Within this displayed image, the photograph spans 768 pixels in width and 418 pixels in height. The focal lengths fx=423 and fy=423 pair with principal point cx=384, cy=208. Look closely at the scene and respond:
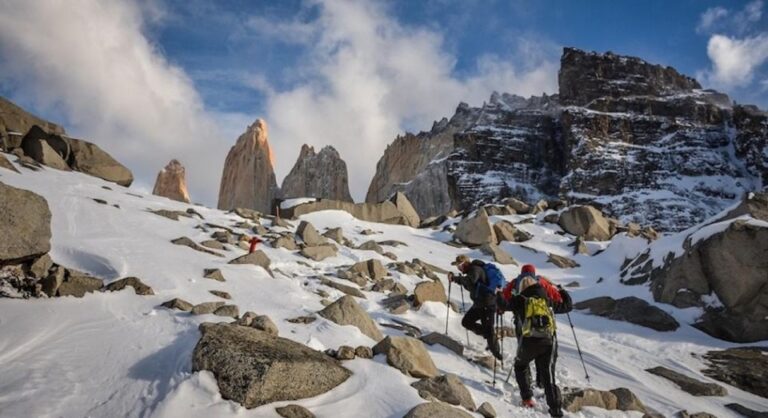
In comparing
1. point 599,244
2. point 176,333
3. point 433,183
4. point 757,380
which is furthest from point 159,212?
point 433,183

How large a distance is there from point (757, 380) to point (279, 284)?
10800 mm

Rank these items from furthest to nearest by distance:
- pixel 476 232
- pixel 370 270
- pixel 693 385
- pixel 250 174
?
pixel 250 174, pixel 476 232, pixel 370 270, pixel 693 385

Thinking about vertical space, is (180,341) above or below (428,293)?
below

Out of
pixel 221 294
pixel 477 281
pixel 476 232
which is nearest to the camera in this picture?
pixel 477 281

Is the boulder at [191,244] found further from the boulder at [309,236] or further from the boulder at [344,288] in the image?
the boulder at [309,236]

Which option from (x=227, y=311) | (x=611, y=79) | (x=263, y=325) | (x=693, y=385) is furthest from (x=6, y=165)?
(x=611, y=79)

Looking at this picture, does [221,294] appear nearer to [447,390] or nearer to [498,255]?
[447,390]

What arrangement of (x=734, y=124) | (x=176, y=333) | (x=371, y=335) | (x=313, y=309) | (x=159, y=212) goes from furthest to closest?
(x=734, y=124) → (x=159, y=212) → (x=313, y=309) → (x=371, y=335) → (x=176, y=333)

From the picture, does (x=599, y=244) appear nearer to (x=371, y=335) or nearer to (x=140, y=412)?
(x=371, y=335)

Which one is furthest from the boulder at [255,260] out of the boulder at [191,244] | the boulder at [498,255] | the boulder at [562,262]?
the boulder at [562,262]

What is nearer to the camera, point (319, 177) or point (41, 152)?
point (41, 152)

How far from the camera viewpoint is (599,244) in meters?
28.4

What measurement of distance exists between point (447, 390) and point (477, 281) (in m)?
3.52

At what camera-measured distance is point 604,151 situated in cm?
11669
